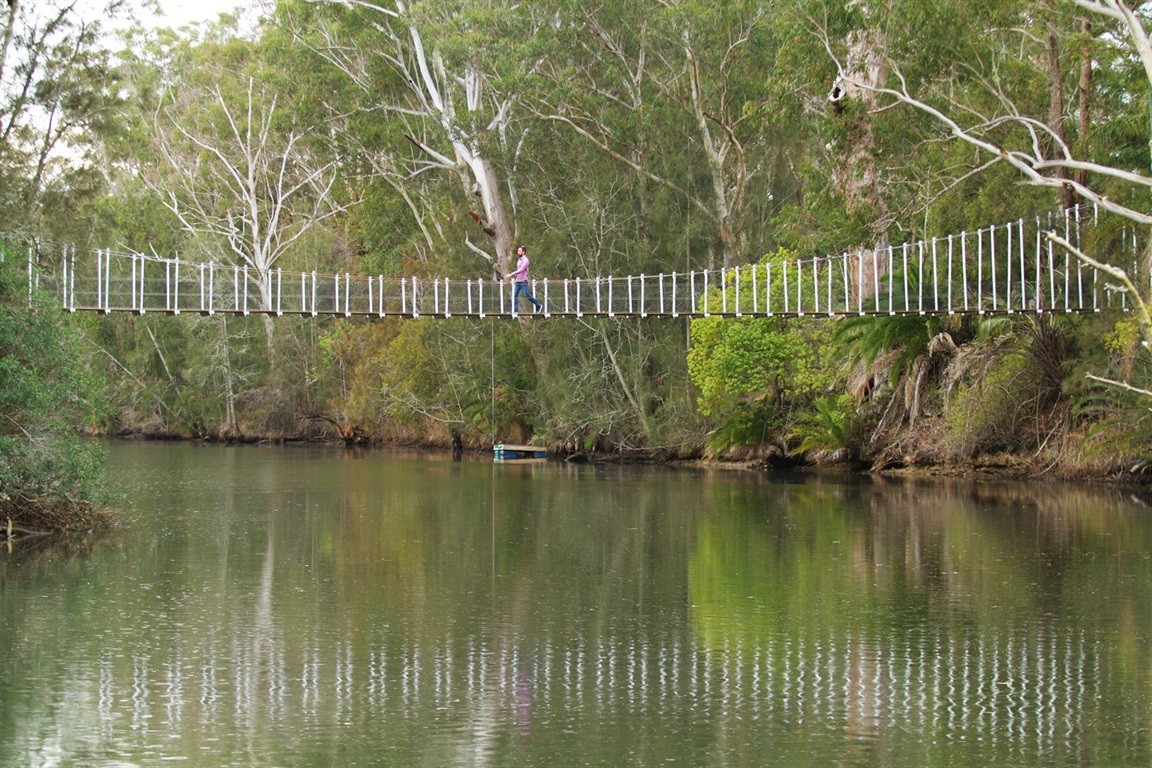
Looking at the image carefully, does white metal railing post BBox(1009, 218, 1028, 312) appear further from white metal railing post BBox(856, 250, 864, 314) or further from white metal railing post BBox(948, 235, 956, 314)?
→ white metal railing post BBox(856, 250, 864, 314)

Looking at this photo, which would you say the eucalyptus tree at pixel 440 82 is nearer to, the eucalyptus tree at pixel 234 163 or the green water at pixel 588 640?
the eucalyptus tree at pixel 234 163

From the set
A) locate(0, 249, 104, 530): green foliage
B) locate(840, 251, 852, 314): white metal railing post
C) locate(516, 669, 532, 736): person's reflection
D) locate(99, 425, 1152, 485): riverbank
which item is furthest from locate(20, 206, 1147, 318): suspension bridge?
locate(516, 669, 532, 736): person's reflection

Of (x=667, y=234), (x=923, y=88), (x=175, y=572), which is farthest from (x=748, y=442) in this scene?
(x=175, y=572)

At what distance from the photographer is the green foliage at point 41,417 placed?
14.6 metres

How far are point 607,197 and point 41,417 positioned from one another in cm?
2060

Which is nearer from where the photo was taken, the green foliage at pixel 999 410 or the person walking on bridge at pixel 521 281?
the green foliage at pixel 999 410

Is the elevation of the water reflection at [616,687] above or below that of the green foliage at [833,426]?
below

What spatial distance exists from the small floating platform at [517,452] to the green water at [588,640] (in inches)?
600

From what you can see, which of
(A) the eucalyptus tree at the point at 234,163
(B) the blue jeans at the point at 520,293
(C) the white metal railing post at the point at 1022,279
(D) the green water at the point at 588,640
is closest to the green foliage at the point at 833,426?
(C) the white metal railing post at the point at 1022,279

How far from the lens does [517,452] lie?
34.6 metres

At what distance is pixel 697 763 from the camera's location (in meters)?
6.86

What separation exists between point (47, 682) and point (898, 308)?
15960mm

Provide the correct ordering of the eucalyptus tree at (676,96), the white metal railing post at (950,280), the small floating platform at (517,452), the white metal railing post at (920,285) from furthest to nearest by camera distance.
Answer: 1. the small floating platform at (517,452)
2. the eucalyptus tree at (676,96)
3. the white metal railing post at (920,285)
4. the white metal railing post at (950,280)

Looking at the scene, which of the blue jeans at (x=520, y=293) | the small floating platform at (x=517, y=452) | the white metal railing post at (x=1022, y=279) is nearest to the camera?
the white metal railing post at (x=1022, y=279)
